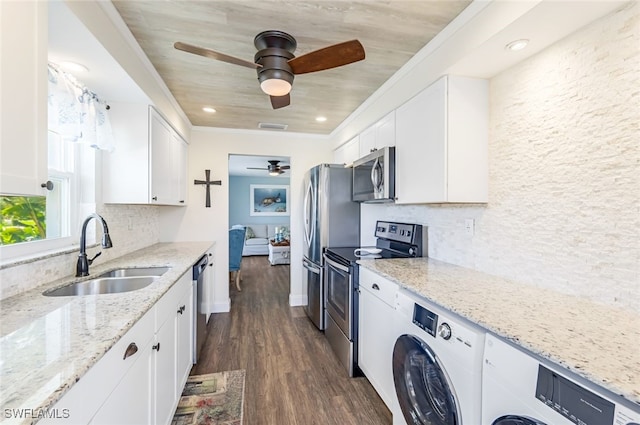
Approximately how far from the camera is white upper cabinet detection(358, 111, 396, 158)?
2350 mm

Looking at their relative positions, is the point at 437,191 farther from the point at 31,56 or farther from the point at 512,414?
the point at 31,56

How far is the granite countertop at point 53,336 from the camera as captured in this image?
669mm

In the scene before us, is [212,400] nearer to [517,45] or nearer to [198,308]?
[198,308]

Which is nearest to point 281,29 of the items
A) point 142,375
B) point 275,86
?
point 275,86

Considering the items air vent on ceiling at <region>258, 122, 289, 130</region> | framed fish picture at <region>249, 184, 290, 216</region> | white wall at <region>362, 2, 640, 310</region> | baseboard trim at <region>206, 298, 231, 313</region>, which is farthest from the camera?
framed fish picture at <region>249, 184, 290, 216</region>

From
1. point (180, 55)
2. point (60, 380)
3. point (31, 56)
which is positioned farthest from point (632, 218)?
point (180, 55)

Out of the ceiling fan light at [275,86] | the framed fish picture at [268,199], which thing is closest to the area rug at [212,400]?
the ceiling fan light at [275,86]

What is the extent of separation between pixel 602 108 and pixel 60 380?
2.14m

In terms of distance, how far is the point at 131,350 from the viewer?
111cm

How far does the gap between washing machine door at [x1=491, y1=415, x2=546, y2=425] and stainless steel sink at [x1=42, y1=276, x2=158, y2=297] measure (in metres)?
1.85

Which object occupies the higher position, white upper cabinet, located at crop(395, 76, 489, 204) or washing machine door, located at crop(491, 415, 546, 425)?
white upper cabinet, located at crop(395, 76, 489, 204)

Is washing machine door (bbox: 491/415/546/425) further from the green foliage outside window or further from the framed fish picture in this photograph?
the framed fish picture

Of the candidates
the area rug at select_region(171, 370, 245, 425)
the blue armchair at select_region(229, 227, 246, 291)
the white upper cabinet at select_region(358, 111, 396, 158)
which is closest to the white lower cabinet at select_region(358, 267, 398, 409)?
the area rug at select_region(171, 370, 245, 425)

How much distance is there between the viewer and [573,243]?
1372 millimetres
